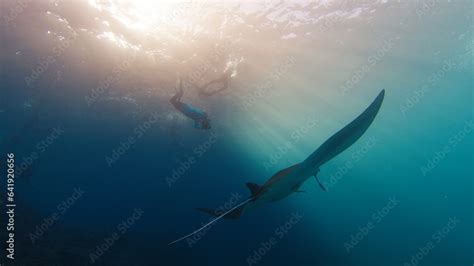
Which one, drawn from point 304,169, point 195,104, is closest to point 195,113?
point 304,169

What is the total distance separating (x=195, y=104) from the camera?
20391 millimetres

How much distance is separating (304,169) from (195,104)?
17.4m

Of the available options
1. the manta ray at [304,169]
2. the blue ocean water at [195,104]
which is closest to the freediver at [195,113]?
the blue ocean water at [195,104]

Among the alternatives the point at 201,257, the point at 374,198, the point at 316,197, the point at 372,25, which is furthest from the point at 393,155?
the point at 201,257

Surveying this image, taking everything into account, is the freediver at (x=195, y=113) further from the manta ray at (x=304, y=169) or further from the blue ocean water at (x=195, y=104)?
the manta ray at (x=304, y=169)

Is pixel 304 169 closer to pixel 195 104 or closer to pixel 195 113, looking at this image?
pixel 195 113

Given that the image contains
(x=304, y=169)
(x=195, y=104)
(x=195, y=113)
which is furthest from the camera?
(x=195, y=104)

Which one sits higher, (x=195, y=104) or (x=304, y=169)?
(x=304, y=169)

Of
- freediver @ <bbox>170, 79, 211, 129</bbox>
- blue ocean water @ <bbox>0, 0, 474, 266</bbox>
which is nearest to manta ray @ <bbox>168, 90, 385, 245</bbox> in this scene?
blue ocean water @ <bbox>0, 0, 474, 266</bbox>

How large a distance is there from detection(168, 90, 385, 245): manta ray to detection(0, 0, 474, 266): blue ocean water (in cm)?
48

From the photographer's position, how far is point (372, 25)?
19453 mm

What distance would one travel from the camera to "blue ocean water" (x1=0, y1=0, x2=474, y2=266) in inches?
576

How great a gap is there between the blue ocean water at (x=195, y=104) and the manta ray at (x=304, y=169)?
0.48 metres

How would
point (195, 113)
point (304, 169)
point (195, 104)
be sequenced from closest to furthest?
point (304, 169)
point (195, 113)
point (195, 104)
